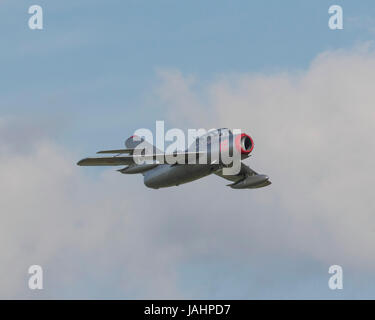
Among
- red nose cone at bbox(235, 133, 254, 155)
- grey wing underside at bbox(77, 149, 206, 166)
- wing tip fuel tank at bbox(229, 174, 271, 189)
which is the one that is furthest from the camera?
wing tip fuel tank at bbox(229, 174, 271, 189)

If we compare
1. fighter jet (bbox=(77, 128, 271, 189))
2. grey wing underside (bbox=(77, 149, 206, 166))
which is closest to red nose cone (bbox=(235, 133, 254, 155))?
fighter jet (bbox=(77, 128, 271, 189))

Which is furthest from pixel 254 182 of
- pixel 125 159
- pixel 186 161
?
pixel 125 159

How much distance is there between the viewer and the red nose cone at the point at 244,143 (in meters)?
62.8

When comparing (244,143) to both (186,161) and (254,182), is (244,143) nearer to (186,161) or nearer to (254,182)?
(186,161)

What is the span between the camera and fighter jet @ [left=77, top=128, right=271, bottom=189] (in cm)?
6330

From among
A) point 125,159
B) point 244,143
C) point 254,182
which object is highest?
point 244,143

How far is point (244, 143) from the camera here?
206 ft

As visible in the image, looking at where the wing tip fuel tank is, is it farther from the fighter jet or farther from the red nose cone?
the red nose cone

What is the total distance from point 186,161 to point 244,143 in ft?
16.3

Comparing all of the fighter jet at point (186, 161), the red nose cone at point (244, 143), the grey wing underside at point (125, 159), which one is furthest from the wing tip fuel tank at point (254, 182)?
the grey wing underside at point (125, 159)
